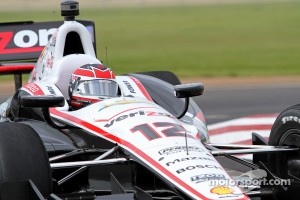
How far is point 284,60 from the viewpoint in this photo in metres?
19.9

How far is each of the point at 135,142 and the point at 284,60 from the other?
1388cm

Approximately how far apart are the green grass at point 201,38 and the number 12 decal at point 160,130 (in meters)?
8.42

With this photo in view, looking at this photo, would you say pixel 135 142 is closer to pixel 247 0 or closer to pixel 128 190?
pixel 128 190

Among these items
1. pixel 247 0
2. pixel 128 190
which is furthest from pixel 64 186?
pixel 247 0

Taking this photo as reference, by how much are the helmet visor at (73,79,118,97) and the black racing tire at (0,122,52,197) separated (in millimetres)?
1287

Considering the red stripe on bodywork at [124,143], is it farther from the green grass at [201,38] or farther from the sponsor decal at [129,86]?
the green grass at [201,38]

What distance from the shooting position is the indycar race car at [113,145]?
5.96 metres

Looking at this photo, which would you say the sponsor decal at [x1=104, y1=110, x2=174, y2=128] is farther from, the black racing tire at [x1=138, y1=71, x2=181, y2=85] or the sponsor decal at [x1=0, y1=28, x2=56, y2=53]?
the sponsor decal at [x1=0, y1=28, x2=56, y2=53]

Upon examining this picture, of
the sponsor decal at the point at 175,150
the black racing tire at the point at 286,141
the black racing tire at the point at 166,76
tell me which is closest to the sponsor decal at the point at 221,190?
the sponsor decal at the point at 175,150

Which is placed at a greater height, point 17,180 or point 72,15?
point 72,15

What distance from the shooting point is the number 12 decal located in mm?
6410

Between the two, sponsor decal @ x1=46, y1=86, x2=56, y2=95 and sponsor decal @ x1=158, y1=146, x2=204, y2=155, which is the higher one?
sponsor decal @ x1=46, y1=86, x2=56, y2=95

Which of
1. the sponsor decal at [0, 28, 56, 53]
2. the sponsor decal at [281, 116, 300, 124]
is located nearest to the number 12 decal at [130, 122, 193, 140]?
the sponsor decal at [281, 116, 300, 124]

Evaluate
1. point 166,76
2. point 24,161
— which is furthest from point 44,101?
point 166,76
